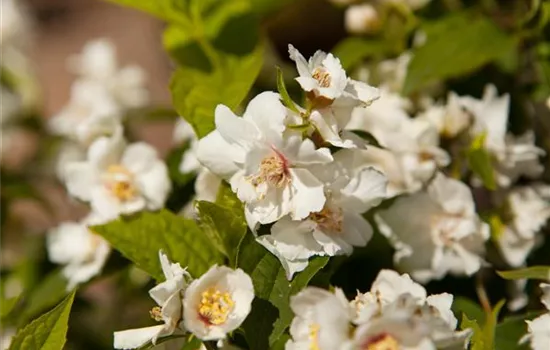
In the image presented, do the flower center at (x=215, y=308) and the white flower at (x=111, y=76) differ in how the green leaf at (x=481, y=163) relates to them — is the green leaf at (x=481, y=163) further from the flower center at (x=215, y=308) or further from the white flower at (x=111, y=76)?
the white flower at (x=111, y=76)

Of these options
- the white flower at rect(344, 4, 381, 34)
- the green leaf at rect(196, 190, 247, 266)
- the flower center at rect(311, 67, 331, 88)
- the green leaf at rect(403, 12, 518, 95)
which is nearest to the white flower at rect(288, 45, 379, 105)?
the flower center at rect(311, 67, 331, 88)

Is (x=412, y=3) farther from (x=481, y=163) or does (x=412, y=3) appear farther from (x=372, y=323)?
(x=372, y=323)

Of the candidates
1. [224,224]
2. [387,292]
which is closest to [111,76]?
[224,224]

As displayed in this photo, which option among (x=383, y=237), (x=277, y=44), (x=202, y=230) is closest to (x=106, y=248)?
(x=202, y=230)

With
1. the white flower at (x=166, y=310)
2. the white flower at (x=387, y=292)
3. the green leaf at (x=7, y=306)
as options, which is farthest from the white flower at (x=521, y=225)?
the green leaf at (x=7, y=306)

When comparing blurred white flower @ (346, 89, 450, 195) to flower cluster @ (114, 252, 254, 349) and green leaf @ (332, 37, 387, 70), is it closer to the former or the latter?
green leaf @ (332, 37, 387, 70)

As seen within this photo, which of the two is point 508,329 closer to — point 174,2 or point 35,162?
point 174,2

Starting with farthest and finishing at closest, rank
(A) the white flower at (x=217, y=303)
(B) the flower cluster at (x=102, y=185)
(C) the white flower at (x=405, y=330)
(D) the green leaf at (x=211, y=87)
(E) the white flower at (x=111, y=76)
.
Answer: (E) the white flower at (x=111, y=76), (B) the flower cluster at (x=102, y=185), (D) the green leaf at (x=211, y=87), (A) the white flower at (x=217, y=303), (C) the white flower at (x=405, y=330)

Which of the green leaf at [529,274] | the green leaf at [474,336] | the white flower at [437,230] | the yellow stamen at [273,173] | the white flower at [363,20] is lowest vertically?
the white flower at [437,230]
